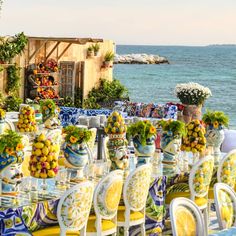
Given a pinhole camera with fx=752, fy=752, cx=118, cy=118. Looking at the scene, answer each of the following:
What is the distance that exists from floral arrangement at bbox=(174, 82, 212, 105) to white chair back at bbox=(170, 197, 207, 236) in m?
9.80

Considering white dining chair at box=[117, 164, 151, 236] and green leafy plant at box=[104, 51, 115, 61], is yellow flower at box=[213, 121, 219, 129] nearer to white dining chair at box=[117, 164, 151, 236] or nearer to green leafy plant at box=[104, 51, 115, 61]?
white dining chair at box=[117, 164, 151, 236]

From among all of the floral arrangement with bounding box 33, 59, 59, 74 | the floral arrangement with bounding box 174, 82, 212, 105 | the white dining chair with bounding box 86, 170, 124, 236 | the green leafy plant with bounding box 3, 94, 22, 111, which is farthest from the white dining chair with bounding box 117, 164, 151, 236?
the floral arrangement with bounding box 33, 59, 59, 74

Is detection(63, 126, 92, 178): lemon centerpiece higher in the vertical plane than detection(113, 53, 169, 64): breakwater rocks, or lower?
higher

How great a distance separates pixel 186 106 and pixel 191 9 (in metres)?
42.6

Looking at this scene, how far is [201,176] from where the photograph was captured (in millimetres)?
7453

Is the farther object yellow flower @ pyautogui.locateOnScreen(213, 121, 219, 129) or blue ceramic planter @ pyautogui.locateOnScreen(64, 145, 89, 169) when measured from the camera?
yellow flower @ pyautogui.locateOnScreen(213, 121, 219, 129)

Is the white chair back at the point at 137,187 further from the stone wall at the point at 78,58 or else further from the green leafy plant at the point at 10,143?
the stone wall at the point at 78,58

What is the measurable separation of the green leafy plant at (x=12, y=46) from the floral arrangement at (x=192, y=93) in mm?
4292

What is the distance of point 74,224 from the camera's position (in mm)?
6047

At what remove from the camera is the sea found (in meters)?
52.3

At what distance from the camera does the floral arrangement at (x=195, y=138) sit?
26.1ft

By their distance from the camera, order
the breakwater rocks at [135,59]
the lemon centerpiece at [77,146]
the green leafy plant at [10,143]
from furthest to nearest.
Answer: the breakwater rocks at [135,59]
the lemon centerpiece at [77,146]
the green leafy plant at [10,143]

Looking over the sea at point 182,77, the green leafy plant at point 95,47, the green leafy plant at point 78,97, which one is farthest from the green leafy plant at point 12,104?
the sea at point 182,77

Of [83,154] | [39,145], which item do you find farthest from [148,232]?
[39,145]
